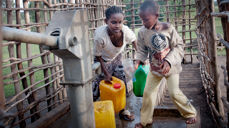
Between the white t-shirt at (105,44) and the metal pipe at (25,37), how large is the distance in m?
1.88

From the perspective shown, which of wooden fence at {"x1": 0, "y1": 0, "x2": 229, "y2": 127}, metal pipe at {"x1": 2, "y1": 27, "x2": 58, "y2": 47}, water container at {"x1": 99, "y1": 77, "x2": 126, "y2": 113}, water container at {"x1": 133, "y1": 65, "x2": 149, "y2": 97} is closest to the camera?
metal pipe at {"x1": 2, "y1": 27, "x2": 58, "y2": 47}

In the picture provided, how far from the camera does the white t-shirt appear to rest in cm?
319

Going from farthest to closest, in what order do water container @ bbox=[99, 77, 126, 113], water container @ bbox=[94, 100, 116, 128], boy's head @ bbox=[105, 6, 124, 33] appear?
boy's head @ bbox=[105, 6, 124, 33], water container @ bbox=[99, 77, 126, 113], water container @ bbox=[94, 100, 116, 128]

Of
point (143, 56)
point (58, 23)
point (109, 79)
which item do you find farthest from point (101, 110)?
point (58, 23)

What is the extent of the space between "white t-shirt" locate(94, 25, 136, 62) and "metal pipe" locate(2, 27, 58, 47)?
6.18ft

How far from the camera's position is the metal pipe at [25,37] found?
3.29 feet

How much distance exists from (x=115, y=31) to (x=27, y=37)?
83.0 inches

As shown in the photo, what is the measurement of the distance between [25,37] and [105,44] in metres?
2.17

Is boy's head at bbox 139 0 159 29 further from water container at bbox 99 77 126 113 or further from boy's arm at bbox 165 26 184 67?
water container at bbox 99 77 126 113

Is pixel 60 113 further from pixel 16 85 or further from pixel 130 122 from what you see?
pixel 130 122

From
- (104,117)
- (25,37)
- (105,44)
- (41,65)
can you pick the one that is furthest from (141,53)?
(25,37)

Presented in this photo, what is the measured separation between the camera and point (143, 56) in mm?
2805

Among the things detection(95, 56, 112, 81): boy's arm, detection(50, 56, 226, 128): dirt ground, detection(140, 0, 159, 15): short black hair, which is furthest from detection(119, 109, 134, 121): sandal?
detection(140, 0, 159, 15): short black hair

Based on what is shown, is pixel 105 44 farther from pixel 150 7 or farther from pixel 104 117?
pixel 104 117
